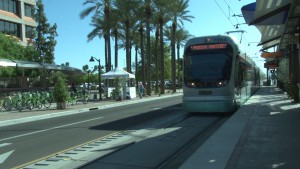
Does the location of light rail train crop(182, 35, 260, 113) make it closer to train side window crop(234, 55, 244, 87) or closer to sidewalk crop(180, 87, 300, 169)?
train side window crop(234, 55, 244, 87)

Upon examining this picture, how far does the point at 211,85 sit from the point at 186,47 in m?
2.22

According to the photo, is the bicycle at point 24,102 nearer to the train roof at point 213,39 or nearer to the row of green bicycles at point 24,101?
the row of green bicycles at point 24,101

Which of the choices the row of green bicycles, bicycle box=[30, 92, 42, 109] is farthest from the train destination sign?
bicycle box=[30, 92, 42, 109]

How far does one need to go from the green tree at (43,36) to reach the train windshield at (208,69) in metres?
53.2

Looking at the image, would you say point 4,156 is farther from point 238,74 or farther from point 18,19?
point 18,19

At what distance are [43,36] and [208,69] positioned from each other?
184ft

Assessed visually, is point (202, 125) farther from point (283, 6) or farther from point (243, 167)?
point (243, 167)

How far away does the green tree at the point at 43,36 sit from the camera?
6912 centimetres

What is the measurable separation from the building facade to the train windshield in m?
46.4

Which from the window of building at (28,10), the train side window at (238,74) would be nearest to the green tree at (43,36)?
the window of building at (28,10)

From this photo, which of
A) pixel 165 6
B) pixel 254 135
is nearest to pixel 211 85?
pixel 254 135

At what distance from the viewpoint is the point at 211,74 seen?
1836 cm

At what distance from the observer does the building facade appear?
198 feet

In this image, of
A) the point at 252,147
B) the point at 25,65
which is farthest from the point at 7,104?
the point at 252,147
